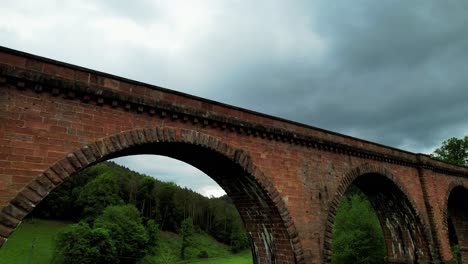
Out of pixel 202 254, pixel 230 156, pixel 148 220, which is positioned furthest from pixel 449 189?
pixel 202 254

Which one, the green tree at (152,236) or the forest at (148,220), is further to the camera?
the green tree at (152,236)

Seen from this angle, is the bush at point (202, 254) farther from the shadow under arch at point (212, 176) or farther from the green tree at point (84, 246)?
the shadow under arch at point (212, 176)

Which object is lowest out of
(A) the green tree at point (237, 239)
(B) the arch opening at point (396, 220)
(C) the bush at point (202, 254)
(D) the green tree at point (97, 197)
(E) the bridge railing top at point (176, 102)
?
(C) the bush at point (202, 254)

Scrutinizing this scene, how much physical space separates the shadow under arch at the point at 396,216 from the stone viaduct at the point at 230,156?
51 millimetres

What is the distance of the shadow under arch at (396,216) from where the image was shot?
45.8ft

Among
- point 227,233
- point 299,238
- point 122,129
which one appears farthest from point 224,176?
point 227,233

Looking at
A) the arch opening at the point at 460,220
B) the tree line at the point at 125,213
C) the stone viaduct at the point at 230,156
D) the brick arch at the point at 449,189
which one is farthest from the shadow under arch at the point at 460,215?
the tree line at the point at 125,213

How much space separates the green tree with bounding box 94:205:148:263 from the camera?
37.2 metres

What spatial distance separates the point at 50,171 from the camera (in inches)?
243

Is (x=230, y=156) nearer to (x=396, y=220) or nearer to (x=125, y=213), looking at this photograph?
(x=396, y=220)

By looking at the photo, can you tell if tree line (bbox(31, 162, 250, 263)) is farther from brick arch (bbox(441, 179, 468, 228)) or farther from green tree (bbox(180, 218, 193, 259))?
brick arch (bbox(441, 179, 468, 228))

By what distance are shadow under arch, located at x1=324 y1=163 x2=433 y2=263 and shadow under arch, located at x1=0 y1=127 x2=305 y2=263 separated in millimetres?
4832

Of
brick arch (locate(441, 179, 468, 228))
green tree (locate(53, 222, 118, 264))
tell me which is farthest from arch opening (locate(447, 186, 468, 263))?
green tree (locate(53, 222, 118, 264))

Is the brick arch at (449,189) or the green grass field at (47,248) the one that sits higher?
the brick arch at (449,189)
